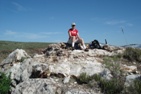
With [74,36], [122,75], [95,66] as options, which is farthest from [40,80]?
[74,36]

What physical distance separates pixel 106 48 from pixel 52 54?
10.1 feet

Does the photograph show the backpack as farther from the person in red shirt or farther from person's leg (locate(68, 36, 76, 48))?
person's leg (locate(68, 36, 76, 48))

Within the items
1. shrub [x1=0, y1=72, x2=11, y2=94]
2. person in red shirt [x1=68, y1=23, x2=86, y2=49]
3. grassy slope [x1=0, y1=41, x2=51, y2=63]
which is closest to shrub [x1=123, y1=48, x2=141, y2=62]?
person in red shirt [x1=68, y1=23, x2=86, y2=49]

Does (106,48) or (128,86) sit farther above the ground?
Result: (106,48)

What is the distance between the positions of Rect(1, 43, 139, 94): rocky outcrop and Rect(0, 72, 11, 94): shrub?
0.26 meters

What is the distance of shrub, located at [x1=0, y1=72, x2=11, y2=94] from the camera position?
363 inches

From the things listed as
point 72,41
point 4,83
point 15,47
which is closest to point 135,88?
point 4,83

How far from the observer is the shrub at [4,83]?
9211 millimetres

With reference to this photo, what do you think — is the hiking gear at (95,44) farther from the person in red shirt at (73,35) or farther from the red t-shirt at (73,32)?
the red t-shirt at (73,32)

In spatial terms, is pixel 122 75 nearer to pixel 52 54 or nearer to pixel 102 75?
pixel 102 75

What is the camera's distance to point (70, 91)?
25.9 feet

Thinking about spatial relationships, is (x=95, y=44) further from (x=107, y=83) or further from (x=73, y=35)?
(x=107, y=83)

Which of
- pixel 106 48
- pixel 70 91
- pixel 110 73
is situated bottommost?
pixel 70 91

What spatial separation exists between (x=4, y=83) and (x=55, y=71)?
2.19 meters
